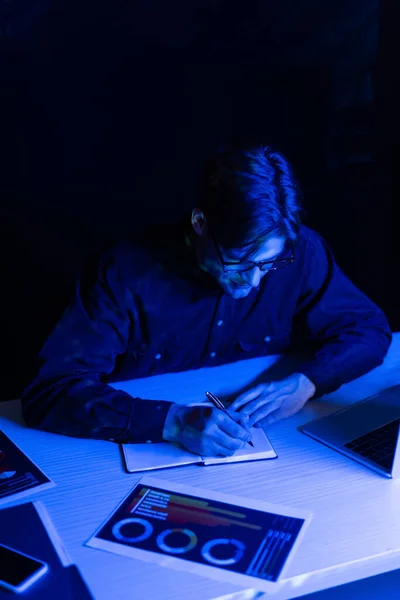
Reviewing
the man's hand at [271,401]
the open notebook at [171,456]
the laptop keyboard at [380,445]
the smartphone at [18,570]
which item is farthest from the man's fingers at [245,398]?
the smartphone at [18,570]

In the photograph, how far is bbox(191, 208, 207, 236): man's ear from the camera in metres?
1.44

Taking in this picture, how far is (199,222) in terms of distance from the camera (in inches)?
57.4

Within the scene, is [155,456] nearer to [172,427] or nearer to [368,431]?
[172,427]

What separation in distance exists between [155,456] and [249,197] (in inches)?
21.6

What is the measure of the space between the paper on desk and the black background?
120cm

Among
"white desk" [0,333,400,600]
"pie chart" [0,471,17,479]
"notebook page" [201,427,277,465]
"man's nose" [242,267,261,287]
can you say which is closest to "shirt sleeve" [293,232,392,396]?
"white desk" [0,333,400,600]

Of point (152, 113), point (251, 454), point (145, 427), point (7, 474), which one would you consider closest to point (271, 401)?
point (251, 454)

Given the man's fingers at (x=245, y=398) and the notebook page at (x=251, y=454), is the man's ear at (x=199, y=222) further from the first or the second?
the notebook page at (x=251, y=454)

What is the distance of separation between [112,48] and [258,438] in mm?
1374

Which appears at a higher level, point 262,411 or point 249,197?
point 249,197

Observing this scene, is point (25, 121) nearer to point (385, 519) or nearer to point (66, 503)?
point (66, 503)

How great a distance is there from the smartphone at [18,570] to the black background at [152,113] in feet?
4.21

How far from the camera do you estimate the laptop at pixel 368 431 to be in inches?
45.3

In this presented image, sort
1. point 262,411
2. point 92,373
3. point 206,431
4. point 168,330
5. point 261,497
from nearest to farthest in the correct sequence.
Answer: point 261,497 → point 206,431 → point 262,411 → point 92,373 → point 168,330
